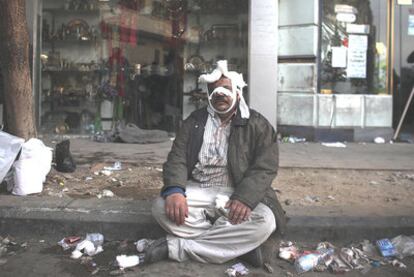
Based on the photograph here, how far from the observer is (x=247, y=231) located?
3502 mm

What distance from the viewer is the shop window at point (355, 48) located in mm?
9156

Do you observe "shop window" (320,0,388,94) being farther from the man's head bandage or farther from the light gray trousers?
the light gray trousers

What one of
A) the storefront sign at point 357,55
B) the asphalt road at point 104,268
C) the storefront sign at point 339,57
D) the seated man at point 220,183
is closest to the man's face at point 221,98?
the seated man at point 220,183

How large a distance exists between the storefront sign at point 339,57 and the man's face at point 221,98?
233 inches

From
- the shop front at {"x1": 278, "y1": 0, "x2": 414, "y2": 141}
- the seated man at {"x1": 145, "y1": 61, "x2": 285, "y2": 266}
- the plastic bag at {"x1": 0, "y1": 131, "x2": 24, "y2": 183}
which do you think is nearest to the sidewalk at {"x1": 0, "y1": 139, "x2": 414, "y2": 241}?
the plastic bag at {"x1": 0, "y1": 131, "x2": 24, "y2": 183}

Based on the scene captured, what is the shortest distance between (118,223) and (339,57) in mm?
6183

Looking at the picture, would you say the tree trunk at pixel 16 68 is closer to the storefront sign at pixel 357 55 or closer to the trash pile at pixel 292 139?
the trash pile at pixel 292 139

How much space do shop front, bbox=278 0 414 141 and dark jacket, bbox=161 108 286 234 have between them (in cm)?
543

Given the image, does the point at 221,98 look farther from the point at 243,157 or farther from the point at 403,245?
Answer: the point at 403,245

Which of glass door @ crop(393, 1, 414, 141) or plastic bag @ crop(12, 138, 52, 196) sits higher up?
glass door @ crop(393, 1, 414, 141)

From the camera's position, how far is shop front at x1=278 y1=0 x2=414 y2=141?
9008mm

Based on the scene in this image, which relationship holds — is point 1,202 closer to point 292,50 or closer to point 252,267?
point 252,267

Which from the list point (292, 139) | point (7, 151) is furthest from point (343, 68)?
point (7, 151)

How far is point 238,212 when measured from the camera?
3465 millimetres
